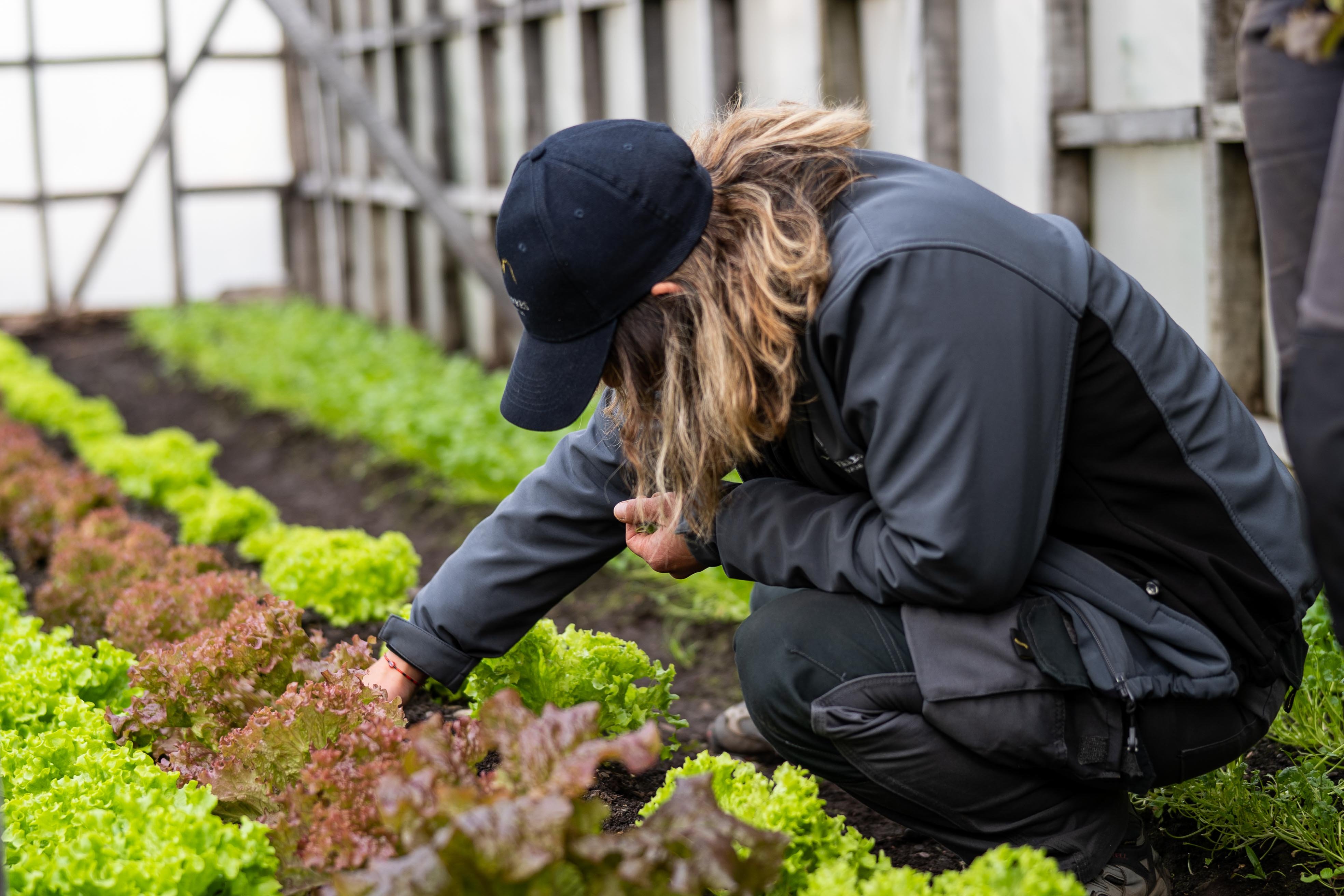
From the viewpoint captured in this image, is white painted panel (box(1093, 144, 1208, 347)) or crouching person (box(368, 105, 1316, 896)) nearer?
crouching person (box(368, 105, 1316, 896))

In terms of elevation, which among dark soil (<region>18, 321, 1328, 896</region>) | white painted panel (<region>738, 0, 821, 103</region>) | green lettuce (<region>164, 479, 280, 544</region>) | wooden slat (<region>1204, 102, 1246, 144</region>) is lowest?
dark soil (<region>18, 321, 1328, 896</region>)

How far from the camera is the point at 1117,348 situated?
1.81 meters

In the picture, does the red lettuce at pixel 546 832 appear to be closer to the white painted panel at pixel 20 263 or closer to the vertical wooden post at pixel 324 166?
the vertical wooden post at pixel 324 166

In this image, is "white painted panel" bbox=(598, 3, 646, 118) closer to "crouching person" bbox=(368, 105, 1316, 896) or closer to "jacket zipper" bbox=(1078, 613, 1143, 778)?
"crouching person" bbox=(368, 105, 1316, 896)

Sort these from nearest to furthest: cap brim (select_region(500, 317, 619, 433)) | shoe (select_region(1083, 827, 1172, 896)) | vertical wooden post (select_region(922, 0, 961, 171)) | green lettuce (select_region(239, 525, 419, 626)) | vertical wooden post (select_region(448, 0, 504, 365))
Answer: cap brim (select_region(500, 317, 619, 433))
shoe (select_region(1083, 827, 1172, 896))
green lettuce (select_region(239, 525, 419, 626))
vertical wooden post (select_region(922, 0, 961, 171))
vertical wooden post (select_region(448, 0, 504, 365))

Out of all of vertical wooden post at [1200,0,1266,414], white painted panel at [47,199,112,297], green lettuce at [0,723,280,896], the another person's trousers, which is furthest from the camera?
white painted panel at [47,199,112,297]

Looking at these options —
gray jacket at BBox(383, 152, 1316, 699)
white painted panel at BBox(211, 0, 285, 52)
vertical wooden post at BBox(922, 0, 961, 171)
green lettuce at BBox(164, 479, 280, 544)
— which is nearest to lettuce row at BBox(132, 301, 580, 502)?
green lettuce at BBox(164, 479, 280, 544)

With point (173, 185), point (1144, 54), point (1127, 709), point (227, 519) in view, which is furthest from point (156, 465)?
point (173, 185)

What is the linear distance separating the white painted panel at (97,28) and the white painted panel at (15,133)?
34 centimetres

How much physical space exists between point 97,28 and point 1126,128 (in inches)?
419

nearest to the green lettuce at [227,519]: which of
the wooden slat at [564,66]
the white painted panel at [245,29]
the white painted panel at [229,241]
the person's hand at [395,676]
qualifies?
the person's hand at [395,676]

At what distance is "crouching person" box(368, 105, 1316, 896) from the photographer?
1.72m

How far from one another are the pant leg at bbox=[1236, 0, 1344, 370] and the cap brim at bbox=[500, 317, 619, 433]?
2.80 ft

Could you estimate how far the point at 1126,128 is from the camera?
356 cm
